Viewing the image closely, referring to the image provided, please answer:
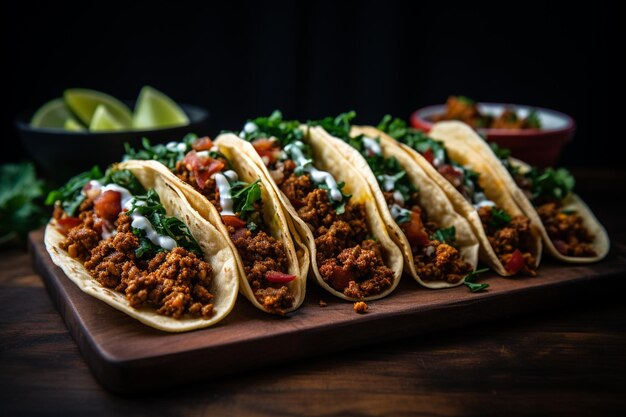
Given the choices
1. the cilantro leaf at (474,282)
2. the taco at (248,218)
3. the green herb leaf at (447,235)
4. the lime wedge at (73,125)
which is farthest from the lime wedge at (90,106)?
the cilantro leaf at (474,282)

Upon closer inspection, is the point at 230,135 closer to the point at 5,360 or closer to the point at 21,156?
the point at 5,360

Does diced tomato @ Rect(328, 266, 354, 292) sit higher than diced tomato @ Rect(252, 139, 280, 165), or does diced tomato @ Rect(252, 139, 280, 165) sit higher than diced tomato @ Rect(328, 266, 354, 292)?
diced tomato @ Rect(252, 139, 280, 165)

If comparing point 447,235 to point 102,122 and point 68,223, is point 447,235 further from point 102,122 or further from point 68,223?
point 102,122

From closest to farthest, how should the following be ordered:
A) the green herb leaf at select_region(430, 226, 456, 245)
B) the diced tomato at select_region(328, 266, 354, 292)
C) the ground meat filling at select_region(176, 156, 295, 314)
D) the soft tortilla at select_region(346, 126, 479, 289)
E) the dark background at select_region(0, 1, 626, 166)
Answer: the ground meat filling at select_region(176, 156, 295, 314) → the diced tomato at select_region(328, 266, 354, 292) → the soft tortilla at select_region(346, 126, 479, 289) → the green herb leaf at select_region(430, 226, 456, 245) → the dark background at select_region(0, 1, 626, 166)

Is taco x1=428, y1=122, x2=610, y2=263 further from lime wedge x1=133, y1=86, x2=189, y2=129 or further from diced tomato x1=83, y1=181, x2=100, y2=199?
diced tomato x1=83, y1=181, x2=100, y2=199

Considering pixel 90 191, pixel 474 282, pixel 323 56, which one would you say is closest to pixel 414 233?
pixel 474 282

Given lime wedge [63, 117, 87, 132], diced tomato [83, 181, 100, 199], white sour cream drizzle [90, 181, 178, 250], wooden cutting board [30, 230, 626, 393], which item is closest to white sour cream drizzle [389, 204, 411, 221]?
wooden cutting board [30, 230, 626, 393]

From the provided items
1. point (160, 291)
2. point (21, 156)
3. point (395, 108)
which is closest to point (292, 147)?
point (160, 291)
